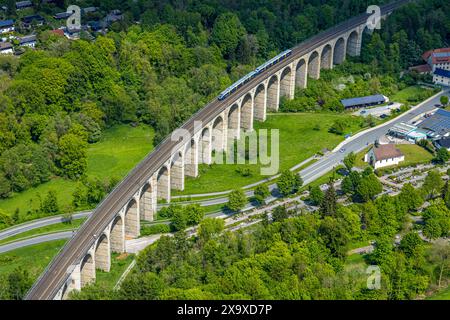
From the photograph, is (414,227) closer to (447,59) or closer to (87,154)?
(87,154)

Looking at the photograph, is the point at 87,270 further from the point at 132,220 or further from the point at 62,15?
the point at 62,15

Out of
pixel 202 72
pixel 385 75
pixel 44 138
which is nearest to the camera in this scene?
pixel 44 138

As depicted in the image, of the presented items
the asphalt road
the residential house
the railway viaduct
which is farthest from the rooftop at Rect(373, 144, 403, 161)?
the residential house

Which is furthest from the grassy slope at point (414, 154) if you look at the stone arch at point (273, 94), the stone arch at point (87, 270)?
the stone arch at point (87, 270)

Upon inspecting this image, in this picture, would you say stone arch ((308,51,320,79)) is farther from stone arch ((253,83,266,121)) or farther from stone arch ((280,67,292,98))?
stone arch ((253,83,266,121))

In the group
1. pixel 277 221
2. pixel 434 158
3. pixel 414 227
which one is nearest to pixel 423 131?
pixel 434 158

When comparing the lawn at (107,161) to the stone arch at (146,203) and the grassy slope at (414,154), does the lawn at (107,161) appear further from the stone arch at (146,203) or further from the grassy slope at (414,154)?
the grassy slope at (414,154)
